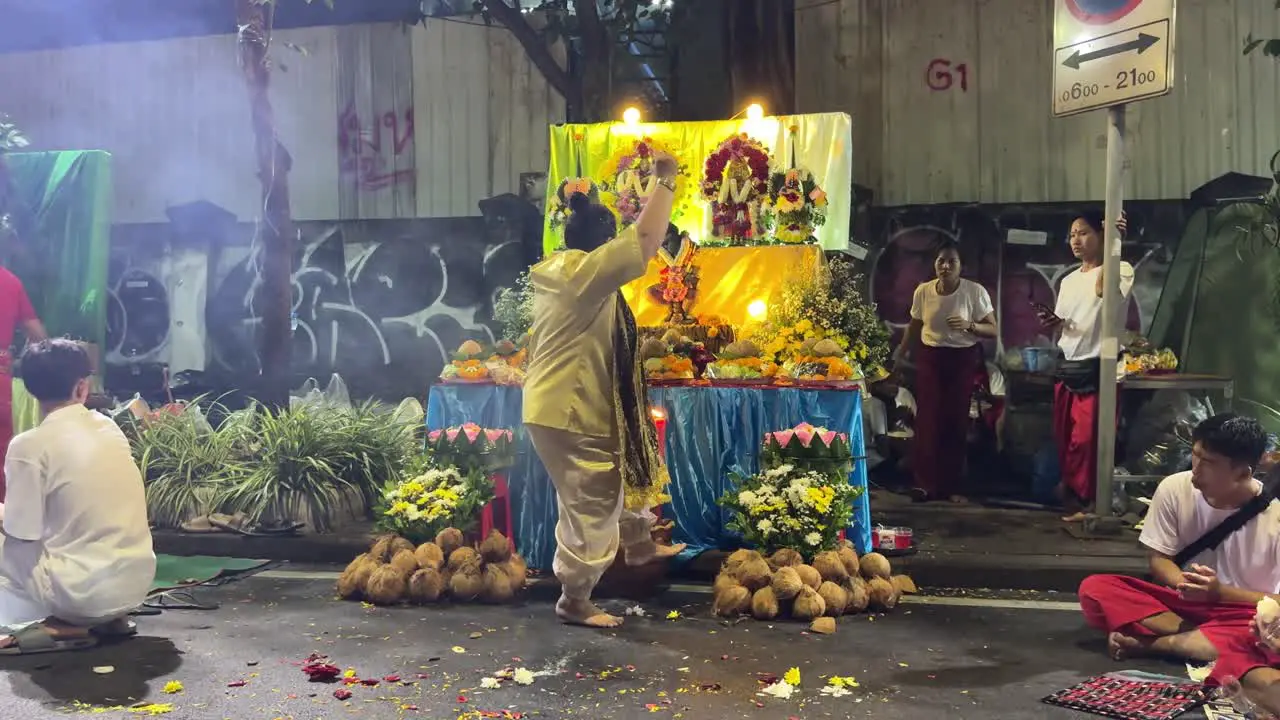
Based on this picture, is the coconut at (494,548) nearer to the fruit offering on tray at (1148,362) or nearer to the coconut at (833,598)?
the coconut at (833,598)

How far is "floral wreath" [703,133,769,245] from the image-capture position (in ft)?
30.8

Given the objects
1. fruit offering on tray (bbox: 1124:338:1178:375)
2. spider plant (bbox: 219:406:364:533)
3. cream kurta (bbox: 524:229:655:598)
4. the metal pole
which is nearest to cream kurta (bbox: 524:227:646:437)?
cream kurta (bbox: 524:229:655:598)

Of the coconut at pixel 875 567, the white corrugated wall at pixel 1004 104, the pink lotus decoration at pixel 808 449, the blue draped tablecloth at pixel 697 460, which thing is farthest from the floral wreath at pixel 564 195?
the coconut at pixel 875 567

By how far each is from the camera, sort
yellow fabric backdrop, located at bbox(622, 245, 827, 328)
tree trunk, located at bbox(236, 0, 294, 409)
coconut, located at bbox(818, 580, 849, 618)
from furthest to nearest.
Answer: yellow fabric backdrop, located at bbox(622, 245, 827, 328), tree trunk, located at bbox(236, 0, 294, 409), coconut, located at bbox(818, 580, 849, 618)

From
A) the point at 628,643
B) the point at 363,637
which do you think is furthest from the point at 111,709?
the point at 628,643

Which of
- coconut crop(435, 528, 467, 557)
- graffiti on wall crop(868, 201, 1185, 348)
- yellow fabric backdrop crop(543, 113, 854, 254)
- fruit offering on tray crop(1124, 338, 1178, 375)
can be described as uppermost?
yellow fabric backdrop crop(543, 113, 854, 254)

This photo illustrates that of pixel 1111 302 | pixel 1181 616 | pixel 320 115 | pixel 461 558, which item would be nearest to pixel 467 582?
pixel 461 558

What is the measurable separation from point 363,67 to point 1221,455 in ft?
35.7

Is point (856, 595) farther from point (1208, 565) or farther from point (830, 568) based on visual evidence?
point (1208, 565)

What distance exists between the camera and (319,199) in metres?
12.8

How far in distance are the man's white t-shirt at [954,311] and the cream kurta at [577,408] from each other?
13.4 feet

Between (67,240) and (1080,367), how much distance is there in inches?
331

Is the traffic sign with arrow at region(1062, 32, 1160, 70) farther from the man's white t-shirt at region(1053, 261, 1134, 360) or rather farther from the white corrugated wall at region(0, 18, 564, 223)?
the white corrugated wall at region(0, 18, 564, 223)

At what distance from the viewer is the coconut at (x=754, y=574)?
5723 millimetres
